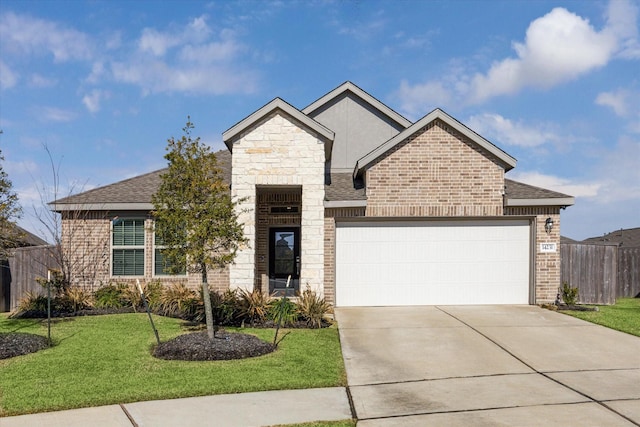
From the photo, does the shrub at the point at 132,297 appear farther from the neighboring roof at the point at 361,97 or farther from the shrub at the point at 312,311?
the neighboring roof at the point at 361,97

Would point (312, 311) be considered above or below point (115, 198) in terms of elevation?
below

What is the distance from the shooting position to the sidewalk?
5.92m

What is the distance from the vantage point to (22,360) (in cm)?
908

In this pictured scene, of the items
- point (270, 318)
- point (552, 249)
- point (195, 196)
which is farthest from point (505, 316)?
point (195, 196)

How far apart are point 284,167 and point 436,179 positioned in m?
4.49

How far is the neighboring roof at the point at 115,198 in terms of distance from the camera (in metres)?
16.0

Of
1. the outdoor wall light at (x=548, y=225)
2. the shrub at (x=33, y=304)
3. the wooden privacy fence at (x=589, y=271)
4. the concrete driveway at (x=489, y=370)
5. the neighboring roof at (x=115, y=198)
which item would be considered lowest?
the shrub at (x=33, y=304)

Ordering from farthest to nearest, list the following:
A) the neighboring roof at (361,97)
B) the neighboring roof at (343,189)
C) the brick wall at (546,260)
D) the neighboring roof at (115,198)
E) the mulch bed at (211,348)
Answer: the neighboring roof at (361,97)
the neighboring roof at (115,198)
the neighboring roof at (343,189)
the brick wall at (546,260)
the mulch bed at (211,348)

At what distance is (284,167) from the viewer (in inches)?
573

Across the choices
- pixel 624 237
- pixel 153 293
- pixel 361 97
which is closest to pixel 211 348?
pixel 153 293

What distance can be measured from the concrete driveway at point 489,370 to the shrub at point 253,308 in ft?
6.75

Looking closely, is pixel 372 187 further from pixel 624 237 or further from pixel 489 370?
pixel 624 237

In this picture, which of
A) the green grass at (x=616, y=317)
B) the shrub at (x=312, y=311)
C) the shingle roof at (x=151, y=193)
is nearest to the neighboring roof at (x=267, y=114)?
the shingle roof at (x=151, y=193)

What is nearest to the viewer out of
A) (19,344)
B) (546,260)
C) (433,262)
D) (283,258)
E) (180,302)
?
(19,344)
